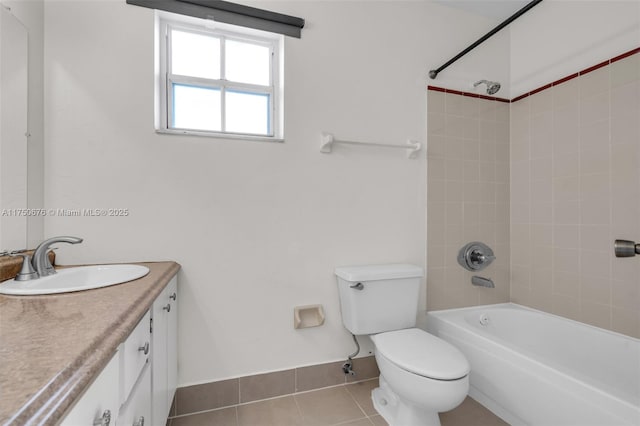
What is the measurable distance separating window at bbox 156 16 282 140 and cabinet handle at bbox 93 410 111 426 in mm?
1251

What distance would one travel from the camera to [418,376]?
120 cm

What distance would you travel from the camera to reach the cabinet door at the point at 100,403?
Answer: 494mm

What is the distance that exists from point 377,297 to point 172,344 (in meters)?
1.09

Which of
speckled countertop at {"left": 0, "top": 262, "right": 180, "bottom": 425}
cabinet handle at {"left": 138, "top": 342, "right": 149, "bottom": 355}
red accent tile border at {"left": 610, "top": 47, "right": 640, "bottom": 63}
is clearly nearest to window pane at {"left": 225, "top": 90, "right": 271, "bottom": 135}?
speckled countertop at {"left": 0, "top": 262, "right": 180, "bottom": 425}

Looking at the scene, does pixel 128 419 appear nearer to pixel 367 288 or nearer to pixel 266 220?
pixel 266 220

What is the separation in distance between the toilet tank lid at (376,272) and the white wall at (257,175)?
83 mm

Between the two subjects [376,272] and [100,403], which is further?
[376,272]

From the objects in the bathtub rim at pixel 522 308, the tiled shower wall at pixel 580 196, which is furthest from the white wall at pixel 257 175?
the tiled shower wall at pixel 580 196

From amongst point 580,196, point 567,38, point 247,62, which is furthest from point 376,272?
point 567,38

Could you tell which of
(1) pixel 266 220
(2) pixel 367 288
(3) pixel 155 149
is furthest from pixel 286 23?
(2) pixel 367 288

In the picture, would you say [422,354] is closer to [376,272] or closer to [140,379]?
[376,272]

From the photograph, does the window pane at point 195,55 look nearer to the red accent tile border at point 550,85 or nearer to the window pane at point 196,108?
the window pane at point 196,108

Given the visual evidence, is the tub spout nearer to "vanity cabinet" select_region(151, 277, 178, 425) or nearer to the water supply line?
the water supply line

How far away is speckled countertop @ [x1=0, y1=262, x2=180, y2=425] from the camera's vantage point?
39 centimetres
